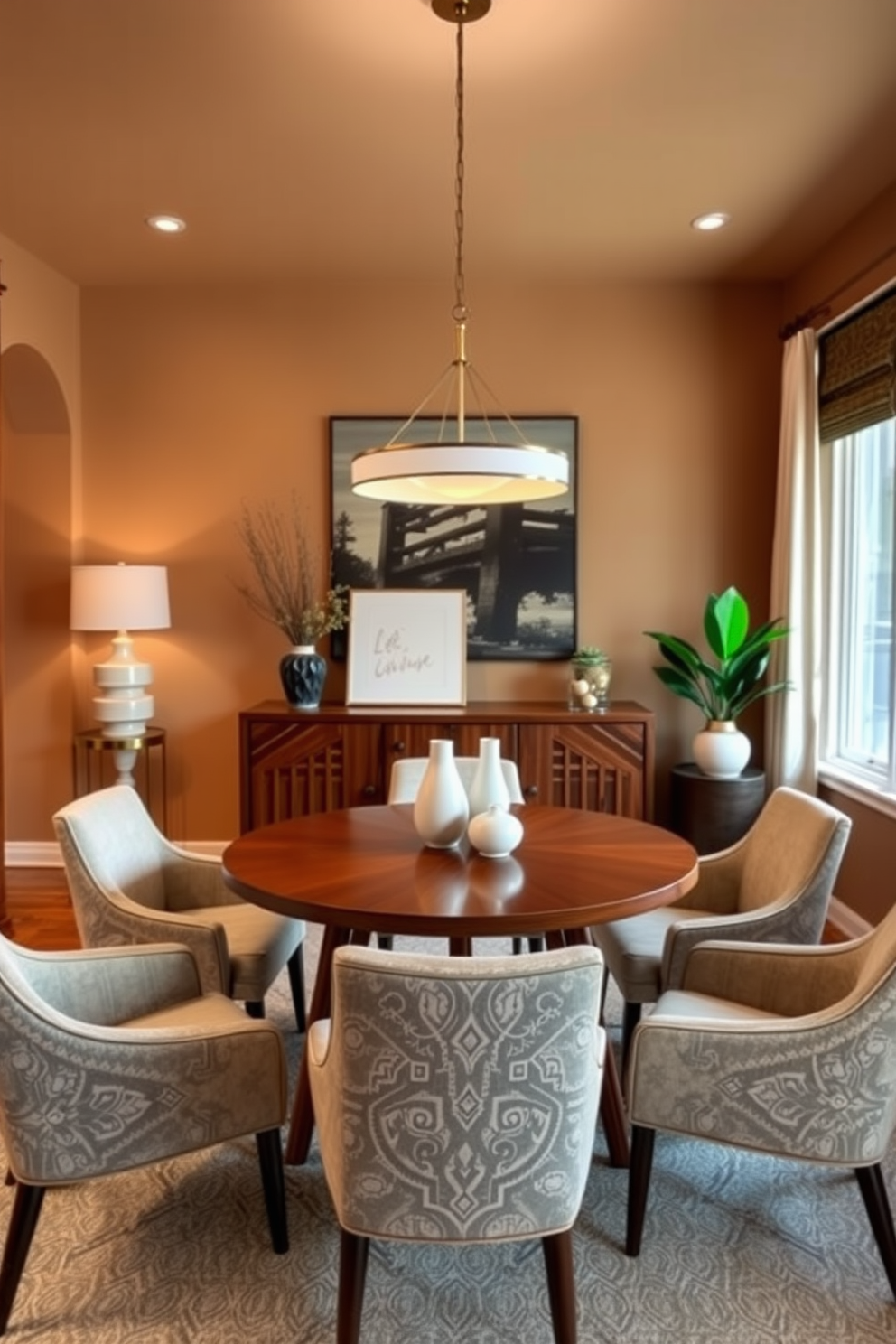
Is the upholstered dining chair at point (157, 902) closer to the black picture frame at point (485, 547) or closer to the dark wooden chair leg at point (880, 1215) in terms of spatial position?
the dark wooden chair leg at point (880, 1215)

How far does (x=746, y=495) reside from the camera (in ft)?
14.2

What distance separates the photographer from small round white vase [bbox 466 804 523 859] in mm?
2082

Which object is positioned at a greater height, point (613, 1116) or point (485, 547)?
point (485, 547)

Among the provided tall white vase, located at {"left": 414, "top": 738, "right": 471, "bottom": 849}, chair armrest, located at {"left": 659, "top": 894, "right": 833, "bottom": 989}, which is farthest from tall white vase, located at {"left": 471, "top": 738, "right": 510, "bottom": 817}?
chair armrest, located at {"left": 659, "top": 894, "right": 833, "bottom": 989}

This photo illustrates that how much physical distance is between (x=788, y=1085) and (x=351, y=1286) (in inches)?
34.2

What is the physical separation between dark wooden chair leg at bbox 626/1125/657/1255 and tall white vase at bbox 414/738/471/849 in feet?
2.50

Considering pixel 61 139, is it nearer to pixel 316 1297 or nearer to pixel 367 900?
pixel 367 900

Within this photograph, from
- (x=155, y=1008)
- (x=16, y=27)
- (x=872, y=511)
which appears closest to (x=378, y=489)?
(x=155, y=1008)

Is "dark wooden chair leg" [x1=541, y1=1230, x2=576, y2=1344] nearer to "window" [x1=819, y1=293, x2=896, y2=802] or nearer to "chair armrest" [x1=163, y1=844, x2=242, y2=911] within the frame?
"chair armrest" [x1=163, y1=844, x2=242, y2=911]

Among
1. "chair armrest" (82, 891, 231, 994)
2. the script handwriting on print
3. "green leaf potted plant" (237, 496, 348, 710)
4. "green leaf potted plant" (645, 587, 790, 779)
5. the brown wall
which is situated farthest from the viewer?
"green leaf potted plant" (237, 496, 348, 710)

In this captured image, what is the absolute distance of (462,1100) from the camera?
133 centimetres

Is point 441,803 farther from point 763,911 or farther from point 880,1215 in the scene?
point 880,1215

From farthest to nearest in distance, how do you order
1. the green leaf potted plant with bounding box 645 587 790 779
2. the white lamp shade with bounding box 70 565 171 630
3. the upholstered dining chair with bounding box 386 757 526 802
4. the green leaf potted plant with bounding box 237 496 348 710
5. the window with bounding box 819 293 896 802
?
the green leaf potted plant with bounding box 237 496 348 710 → the white lamp shade with bounding box 70 565 171 630 → the green leaf potted plant with bounding box 645 587 790 779 → the window with bounding box 819 293 896 802 → the upholstered dining chair with bounding box 386 757 526 802

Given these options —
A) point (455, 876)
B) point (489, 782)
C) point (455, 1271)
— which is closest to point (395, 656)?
point (489, 782)
